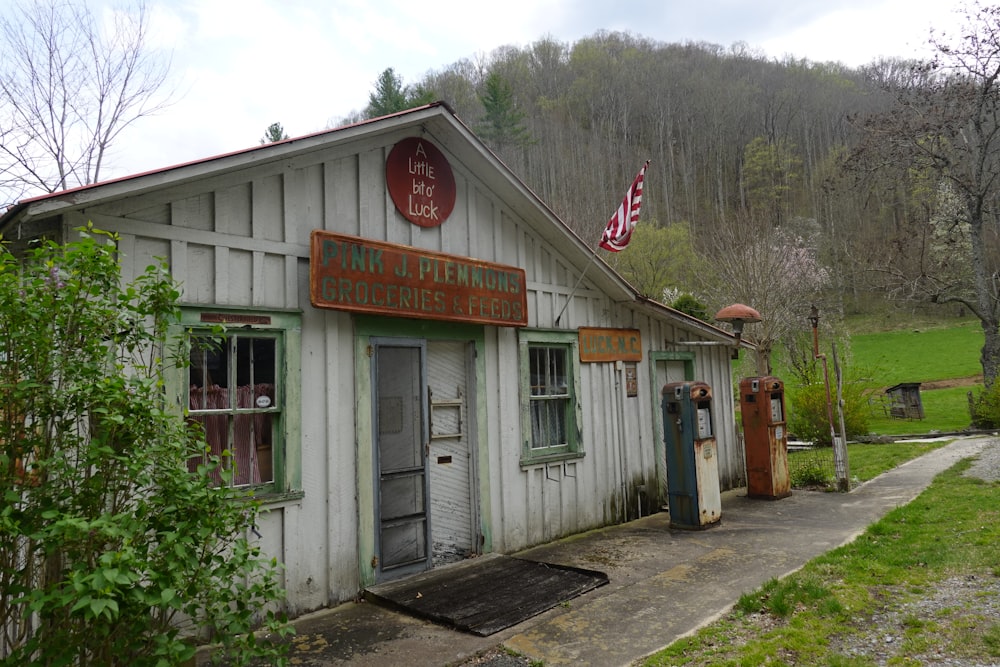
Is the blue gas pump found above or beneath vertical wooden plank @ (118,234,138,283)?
beneath

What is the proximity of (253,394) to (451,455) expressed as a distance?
88.2 inches

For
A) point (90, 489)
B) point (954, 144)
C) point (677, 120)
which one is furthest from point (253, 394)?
point (677, 120)

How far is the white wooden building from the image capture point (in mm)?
4910

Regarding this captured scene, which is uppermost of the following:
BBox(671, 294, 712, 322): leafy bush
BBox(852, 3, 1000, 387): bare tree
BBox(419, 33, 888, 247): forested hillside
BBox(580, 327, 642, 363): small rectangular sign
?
BBox(419, 33, 888, 247): forested hillside

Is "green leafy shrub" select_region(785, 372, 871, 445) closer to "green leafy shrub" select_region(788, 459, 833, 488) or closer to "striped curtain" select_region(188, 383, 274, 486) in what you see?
"green leafy shrub" select_region(788, 459, 833, 488)

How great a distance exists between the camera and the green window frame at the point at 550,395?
24.1ft

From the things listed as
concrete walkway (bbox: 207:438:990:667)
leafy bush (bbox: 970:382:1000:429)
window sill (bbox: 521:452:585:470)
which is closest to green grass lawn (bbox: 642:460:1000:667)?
concrete walkway (bbox: 207:438:990:667)

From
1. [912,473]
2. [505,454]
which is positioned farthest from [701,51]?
[505,454]

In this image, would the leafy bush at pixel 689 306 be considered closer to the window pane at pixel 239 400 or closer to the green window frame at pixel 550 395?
the green window frame at pixel 550 395

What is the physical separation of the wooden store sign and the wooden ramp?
2.44 m

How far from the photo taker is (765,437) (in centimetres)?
948

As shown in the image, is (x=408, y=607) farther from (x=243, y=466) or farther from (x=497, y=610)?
(x=243, y=466)

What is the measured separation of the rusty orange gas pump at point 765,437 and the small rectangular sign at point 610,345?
6.86ft

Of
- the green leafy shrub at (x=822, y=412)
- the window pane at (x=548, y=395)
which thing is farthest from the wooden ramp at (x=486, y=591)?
the green leafy shrub at (x=822, y=412)
